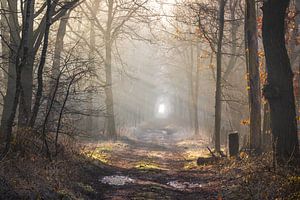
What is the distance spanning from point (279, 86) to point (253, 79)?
4.30 m

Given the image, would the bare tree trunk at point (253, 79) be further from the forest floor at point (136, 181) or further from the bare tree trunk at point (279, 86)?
the bare tree trunk at point (279, 86)

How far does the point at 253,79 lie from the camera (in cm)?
1353

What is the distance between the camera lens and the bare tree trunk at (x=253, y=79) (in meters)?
13.2

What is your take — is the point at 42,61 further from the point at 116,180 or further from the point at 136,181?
the point at 136,181

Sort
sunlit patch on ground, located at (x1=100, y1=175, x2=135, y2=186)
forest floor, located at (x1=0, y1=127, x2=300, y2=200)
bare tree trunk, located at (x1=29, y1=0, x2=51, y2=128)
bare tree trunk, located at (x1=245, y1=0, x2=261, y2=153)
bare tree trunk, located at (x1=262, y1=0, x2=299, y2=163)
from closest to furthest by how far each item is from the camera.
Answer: forest floor, located at (x1=0, y1=127, x2=300, y2=200) < bare tree trunk, located at (x1=262, y1=0, x2=299, y2=163) < bare tree trunk, located at (x1=29, y1=0, x2=51, y2=128) < sunlit patch on ground, located at (x1=100, y1=175, x2=135, y2=186) < bare tree trunk, located at (x1=245, y1=0, x2=261, y2=153)

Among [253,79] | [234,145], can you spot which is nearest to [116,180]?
[234,145]

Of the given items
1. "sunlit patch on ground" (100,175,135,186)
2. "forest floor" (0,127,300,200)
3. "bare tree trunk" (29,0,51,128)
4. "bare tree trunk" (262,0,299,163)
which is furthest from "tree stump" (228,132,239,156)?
"bare tree trunk" (29,0,51,128)

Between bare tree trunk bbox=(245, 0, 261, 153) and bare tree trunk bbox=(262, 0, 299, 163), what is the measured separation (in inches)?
150

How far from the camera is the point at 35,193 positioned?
6793mm

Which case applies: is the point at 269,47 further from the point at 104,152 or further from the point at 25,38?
the point at 104,152

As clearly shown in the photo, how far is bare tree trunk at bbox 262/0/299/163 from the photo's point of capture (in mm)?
9125

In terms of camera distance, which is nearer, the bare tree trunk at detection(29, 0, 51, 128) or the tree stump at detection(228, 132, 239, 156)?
the bare tree trunk at detection(29, 0, 51, 128)

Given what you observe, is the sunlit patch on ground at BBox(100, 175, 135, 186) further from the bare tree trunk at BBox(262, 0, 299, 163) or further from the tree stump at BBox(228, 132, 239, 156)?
the tree stump at BBox(228, 132, 239, 156)

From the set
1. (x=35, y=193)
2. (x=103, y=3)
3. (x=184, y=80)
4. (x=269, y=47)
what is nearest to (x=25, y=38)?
(x=35, y=193)
